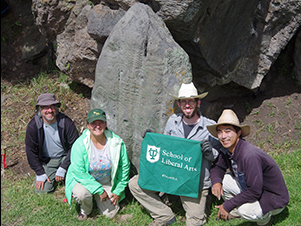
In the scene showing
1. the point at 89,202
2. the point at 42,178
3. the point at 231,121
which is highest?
the point at 231,121

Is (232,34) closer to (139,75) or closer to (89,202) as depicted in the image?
(139,75)

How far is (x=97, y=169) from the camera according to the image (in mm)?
4012

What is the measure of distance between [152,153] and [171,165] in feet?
0.91

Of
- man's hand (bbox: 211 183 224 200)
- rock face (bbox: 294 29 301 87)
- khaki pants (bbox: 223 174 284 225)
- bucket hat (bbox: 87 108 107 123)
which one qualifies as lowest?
man's hand (bbox: 211 183 224 200)

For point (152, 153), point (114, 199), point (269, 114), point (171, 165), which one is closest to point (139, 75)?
point (152, 153)

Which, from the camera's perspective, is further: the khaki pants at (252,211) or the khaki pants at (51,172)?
the khaki pants at (51,172)

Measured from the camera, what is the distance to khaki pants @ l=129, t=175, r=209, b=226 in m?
3.80

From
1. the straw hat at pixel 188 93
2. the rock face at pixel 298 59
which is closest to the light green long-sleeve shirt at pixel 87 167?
the straw hat at pixel 188 93

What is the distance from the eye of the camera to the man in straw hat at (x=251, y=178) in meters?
3.25

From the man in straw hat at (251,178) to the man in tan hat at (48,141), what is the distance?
7.41 ft

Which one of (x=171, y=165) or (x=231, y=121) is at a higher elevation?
(x=231, y=121)

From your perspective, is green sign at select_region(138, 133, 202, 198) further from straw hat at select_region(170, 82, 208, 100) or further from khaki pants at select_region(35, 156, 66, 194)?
khaki pants at select_region(35, 156, 66, 194)

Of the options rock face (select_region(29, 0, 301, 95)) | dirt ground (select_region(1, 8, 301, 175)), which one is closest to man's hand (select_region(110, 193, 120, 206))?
dirt ground (select_region(1, 8, 301, 175))

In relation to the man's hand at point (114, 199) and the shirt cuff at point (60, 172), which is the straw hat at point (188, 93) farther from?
the shirt cuff at point (60, 172)
